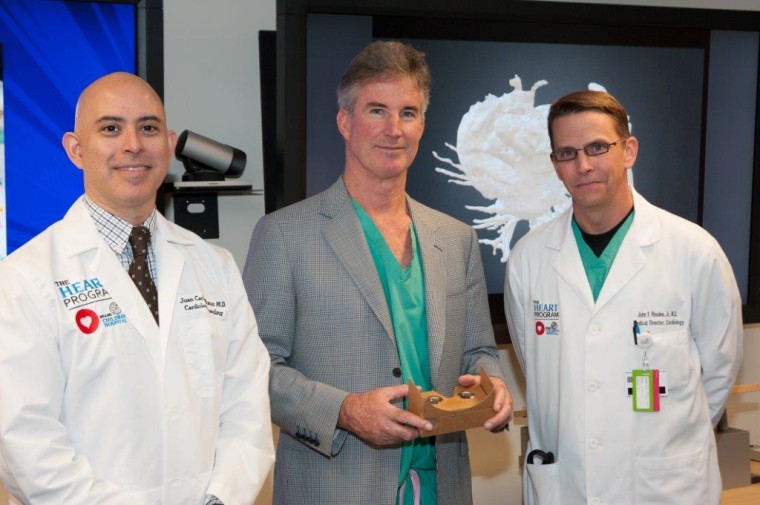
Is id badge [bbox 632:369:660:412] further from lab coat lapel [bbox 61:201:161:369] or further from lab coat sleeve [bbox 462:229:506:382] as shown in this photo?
lab coat lapel [bbox 61:201:161:369]

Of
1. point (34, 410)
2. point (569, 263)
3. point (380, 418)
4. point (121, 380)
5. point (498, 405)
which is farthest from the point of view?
point (569, 263)

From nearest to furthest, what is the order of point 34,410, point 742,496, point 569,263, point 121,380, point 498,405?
1. point 34,410
2. point 121,380
3. point 498,405
4. point 569,263
5. point 742,496

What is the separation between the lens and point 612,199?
2617 mm

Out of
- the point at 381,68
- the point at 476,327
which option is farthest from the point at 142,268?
the point at 476,327

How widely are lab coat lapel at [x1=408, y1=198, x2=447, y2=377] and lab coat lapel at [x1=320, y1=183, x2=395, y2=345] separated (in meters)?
0.11

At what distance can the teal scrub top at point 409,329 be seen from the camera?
7.79 feet

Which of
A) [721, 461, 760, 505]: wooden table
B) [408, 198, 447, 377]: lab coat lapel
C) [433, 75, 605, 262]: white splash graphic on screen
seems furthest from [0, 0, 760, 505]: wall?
[721, 461, 760, 505]: wooden table

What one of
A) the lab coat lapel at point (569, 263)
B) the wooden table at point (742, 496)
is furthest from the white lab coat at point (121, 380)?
the wooden table at point (742, 496)

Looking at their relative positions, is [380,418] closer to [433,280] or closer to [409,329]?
[409,329]

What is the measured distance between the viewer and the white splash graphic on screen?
3.37 meters

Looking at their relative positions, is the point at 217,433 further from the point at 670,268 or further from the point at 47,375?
the point at 670,268

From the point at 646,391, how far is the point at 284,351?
947mm

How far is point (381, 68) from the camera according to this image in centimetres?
239

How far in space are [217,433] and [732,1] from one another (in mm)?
2935
